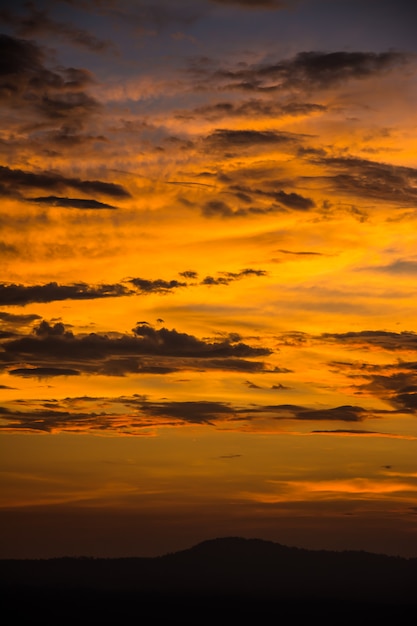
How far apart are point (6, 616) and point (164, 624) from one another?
33309 millimetres

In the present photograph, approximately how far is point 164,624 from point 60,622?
75.0ft

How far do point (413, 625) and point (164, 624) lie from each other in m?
52.9

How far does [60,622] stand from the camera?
623 feet

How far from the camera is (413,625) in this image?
200 metres

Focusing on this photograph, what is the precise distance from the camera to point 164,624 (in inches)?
7835

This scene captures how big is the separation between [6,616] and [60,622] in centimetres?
1087

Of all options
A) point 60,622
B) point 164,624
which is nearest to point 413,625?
point 164,624

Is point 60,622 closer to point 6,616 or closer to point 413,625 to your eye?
point 6,616

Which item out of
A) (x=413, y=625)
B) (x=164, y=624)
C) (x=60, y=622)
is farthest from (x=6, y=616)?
(x=413, y=625)

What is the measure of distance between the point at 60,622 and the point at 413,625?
74.3 meters

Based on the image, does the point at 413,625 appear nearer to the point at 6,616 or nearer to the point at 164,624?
the point at 164,624

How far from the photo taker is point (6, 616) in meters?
189

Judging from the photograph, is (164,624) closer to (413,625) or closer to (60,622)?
(60,622)
